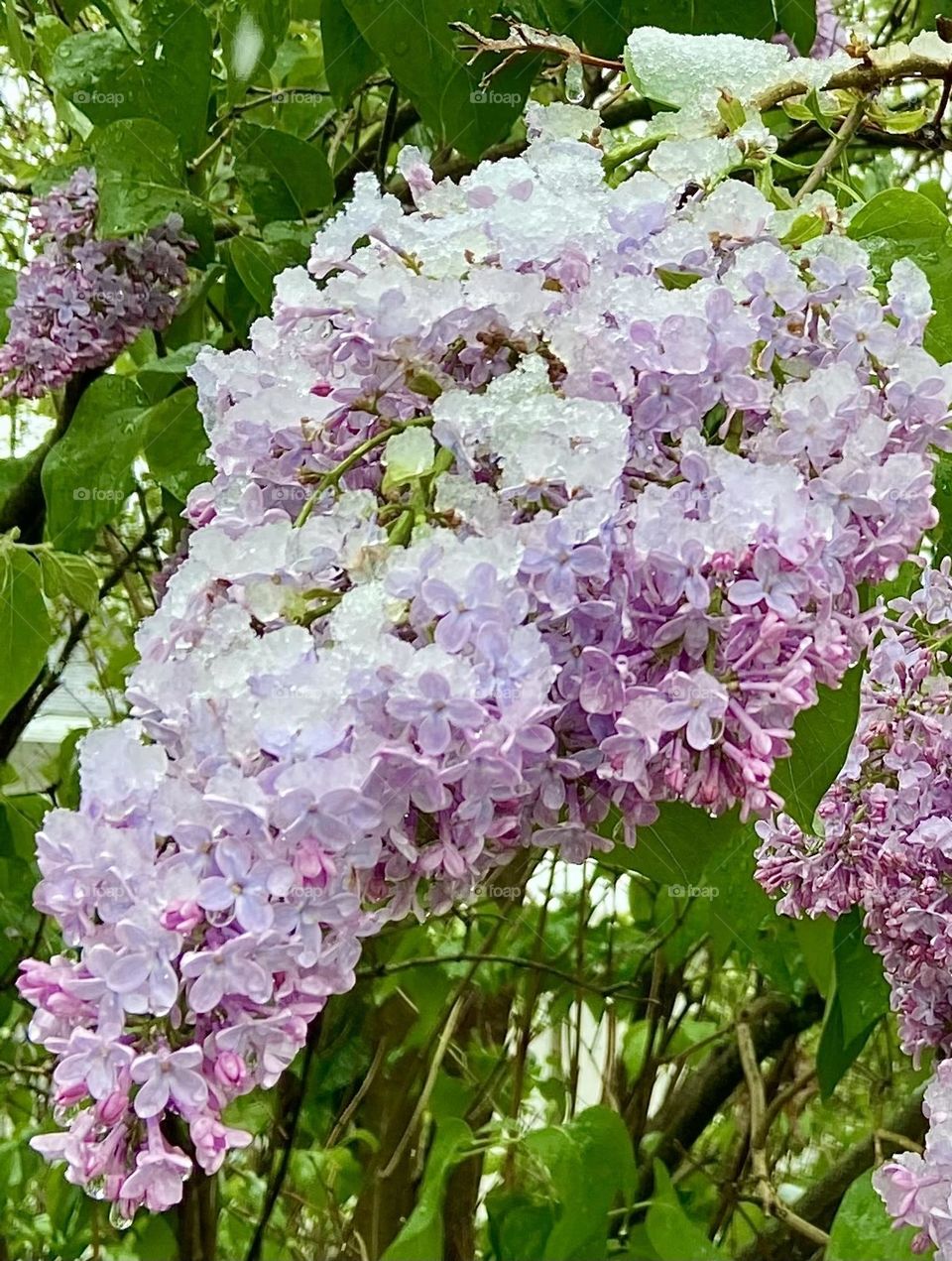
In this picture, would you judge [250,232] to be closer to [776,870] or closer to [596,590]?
[776,870]

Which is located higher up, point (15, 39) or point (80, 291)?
point (15, 39)

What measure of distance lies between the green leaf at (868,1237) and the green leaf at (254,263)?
1.64ft

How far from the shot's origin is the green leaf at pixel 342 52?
610 mm

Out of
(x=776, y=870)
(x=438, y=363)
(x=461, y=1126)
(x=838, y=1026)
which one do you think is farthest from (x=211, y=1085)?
(x=461, y=1126)

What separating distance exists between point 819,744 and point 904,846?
0.12 meters

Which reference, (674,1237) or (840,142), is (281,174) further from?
(674,1237)

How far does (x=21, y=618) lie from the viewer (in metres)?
0.64

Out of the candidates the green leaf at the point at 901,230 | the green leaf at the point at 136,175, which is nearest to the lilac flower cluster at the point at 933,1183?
the green leaf at the point at 901,230

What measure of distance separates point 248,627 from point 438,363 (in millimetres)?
71

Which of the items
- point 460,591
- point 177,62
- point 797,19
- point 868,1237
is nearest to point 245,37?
point 177,62

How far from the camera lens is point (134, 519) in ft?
4.15

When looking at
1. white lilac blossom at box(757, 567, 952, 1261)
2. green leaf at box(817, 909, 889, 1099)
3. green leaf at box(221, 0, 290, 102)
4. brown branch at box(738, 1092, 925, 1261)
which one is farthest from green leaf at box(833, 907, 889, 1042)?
green leaf at box(221, 0, 290, 102)

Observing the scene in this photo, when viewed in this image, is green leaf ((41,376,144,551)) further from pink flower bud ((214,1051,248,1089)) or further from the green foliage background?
pink flower bud ((214,1051,248,1089))

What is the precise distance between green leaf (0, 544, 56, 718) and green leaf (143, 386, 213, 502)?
2.9 inches
